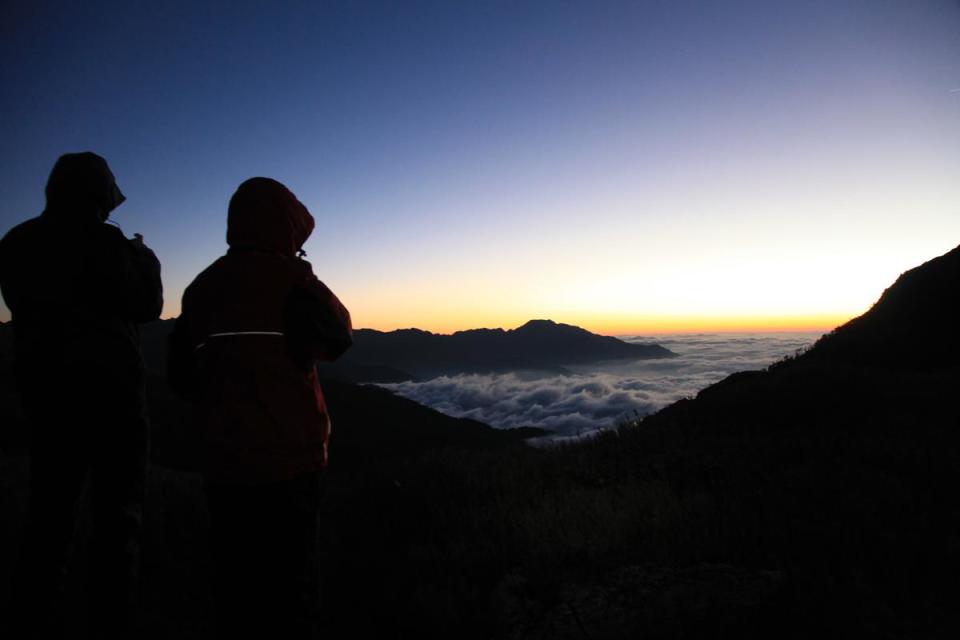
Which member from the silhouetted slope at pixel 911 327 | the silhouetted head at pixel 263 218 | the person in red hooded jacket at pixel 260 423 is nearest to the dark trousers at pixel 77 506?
the person in red hooded jacket at pixel 260 423

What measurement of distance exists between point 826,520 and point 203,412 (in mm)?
4769

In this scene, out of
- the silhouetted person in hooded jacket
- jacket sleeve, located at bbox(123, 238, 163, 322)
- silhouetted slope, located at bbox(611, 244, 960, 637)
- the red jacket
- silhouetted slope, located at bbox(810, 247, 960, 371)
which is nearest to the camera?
the red jacket

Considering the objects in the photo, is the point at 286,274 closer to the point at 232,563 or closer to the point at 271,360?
the point at 271,360

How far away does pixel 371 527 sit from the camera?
4.98 meters

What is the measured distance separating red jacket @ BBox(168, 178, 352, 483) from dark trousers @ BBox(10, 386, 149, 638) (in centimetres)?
78

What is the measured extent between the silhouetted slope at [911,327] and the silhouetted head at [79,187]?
50.7ft

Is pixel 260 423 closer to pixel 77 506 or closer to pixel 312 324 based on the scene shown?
pixel 312 324

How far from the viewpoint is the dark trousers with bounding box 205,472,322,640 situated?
6.65 ft

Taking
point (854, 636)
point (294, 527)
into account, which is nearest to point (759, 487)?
point (854, 636)

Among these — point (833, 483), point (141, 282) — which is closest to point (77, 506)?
point (141, 282)

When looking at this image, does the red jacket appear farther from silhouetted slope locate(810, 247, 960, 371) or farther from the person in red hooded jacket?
silhouetted slope locate(810, 247, 960, 371)

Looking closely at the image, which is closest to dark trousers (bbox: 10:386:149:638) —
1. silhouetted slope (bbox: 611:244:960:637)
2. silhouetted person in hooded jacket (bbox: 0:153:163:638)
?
silhouetted person in hooded jacket (bbox: 0:153:163:638)

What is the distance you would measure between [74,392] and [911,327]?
1782 centimetres

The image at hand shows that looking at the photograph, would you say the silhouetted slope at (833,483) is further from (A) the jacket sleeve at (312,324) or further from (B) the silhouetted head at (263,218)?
(B) the silhouetted head at (263,218)
